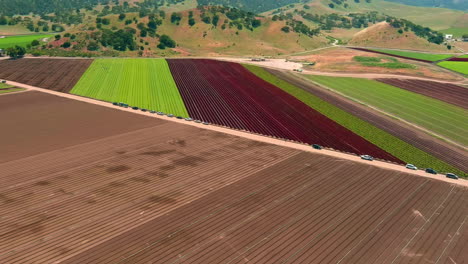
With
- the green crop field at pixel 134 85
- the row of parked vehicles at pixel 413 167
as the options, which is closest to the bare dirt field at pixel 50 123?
the green crop field at pixel 134 85

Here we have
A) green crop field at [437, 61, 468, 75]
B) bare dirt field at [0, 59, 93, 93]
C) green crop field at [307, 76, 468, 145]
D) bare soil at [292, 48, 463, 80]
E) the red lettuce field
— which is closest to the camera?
the red lettuce field

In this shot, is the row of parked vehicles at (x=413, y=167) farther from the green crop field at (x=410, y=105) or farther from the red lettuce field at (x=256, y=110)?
the green crop field at (x=410, y=105)

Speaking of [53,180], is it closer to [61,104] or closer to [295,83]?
[61,104]

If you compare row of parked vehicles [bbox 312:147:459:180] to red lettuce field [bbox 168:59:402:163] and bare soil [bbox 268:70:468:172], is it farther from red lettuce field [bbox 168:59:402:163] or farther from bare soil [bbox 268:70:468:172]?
bare soil [bbox 268:70:468:172]

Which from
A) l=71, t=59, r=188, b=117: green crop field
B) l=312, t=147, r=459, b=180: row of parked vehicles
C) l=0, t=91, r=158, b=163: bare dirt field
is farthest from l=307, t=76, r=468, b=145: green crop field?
l=0, t=91, r=158, b=163: bare dirt field

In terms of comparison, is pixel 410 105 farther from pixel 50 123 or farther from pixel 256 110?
pixel 50 123

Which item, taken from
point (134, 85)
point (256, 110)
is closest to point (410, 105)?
point (256, 110)
